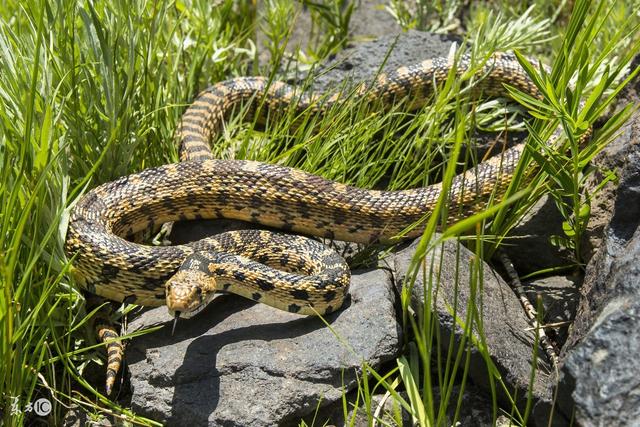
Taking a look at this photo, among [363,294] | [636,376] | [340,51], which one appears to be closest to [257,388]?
[363,294]

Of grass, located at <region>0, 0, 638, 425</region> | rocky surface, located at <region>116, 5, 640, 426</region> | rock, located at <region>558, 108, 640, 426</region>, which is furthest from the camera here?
rocky surface, located at <region>116, 5, 640, 426</region>

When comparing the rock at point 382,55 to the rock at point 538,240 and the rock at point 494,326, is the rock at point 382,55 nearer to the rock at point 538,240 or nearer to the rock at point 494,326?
the rock at point 538,240

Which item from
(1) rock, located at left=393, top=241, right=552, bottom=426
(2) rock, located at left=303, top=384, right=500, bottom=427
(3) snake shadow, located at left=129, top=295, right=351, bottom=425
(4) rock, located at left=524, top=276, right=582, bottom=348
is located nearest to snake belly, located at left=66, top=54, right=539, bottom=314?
(3) snake shadow, located at left=129, top=295, right=351, bottom=425

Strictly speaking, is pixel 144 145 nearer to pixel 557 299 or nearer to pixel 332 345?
pixel 332 345

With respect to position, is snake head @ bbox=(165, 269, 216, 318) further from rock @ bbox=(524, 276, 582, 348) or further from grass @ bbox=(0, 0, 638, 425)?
rock @ bbox=(524, 276, 582, 348)

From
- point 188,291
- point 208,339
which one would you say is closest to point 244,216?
point 208,339

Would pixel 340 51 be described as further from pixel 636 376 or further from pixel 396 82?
pixel 636 376

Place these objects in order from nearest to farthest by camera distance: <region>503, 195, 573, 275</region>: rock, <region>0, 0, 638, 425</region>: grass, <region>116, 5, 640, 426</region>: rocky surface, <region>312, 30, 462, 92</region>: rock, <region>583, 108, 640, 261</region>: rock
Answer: <region>0, 0, 638, 425</region>: grass, <region>116, 5, 640, 426</region>: rocky surface, <region>583, 108, 640, 261</region>: rock, <region>503, 195, 573, 275</region>: rock, <region>312, 30, 462, 92</region>: rock
